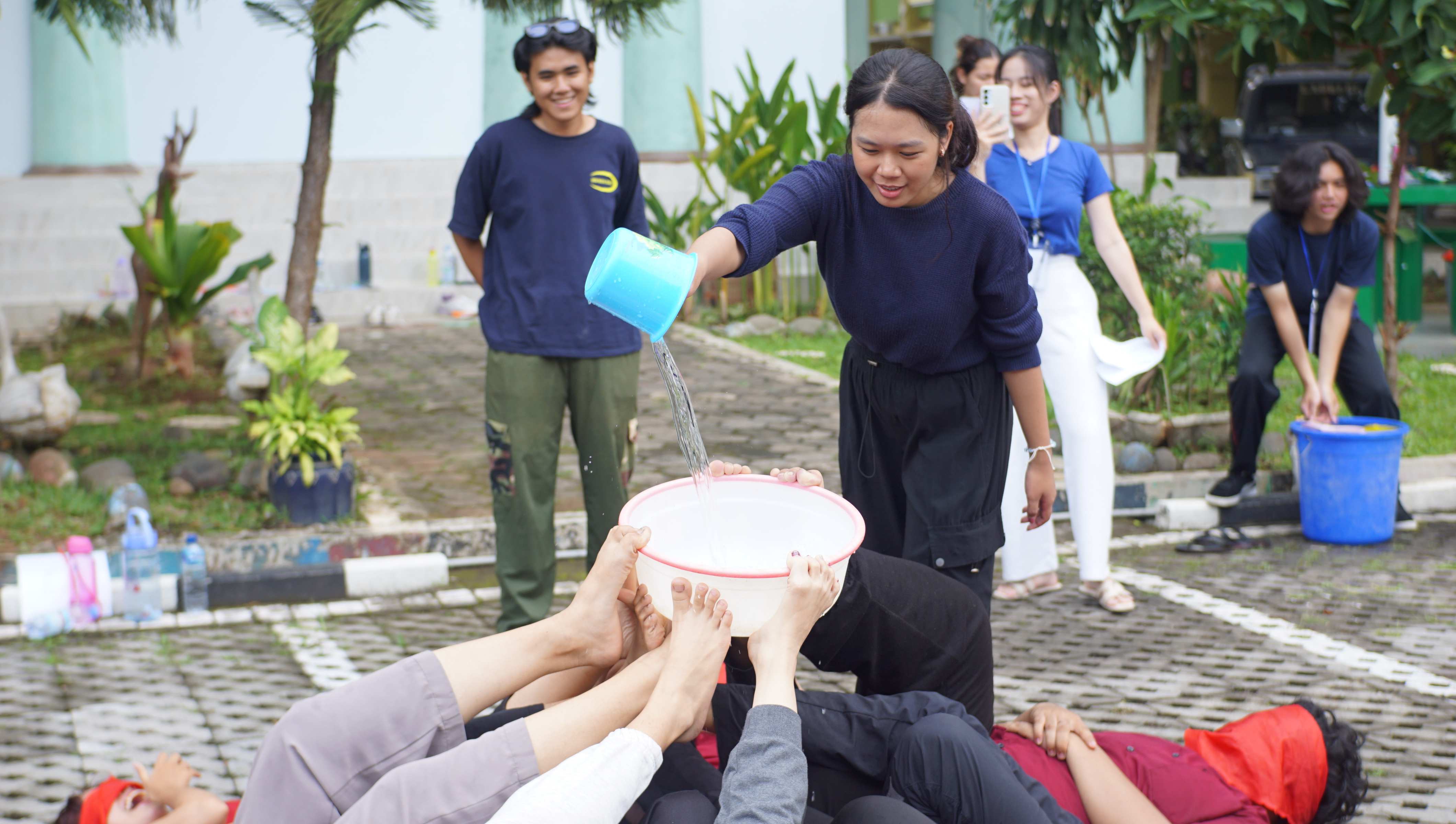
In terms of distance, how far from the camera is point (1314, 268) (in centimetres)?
582

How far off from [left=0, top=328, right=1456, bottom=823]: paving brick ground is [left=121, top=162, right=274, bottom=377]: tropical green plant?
2.66m

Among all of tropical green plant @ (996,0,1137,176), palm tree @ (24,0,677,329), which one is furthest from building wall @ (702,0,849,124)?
palm tree @ (24,0,677,329)

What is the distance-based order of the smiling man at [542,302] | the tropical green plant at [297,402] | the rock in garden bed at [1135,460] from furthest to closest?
the rock in garden bed at [1135,460], the tropical green plant at [297,402], the smiling man at [542,302]

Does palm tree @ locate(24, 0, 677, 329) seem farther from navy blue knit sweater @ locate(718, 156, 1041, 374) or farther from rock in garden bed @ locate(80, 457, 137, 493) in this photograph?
navy blue knit sweater @ locate(718, 156, 1041, 374)

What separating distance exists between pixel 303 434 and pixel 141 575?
942 millimetres

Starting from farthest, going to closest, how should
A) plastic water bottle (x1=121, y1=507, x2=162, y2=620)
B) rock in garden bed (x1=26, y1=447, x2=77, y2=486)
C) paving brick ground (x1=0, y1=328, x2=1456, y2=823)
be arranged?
rock in garden bed (x1=26, y1=447, x2=77, y2=486)
plastic water bottle (x1=121, y1=507, x2=162, y2=620)
paving brick ground (x1=0, y1=328, x2=1456, y2=823)

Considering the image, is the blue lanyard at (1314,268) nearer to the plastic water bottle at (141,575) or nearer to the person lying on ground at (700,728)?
the person lying on ground at (700,728)

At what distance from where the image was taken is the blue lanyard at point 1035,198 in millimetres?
4754

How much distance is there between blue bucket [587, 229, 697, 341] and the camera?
2.19m

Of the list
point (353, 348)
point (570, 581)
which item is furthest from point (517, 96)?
point (570, 581)

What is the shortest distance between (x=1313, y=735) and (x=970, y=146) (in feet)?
5.10

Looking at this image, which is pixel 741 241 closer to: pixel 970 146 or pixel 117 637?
pixel 970 146

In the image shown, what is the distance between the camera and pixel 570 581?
5.29m

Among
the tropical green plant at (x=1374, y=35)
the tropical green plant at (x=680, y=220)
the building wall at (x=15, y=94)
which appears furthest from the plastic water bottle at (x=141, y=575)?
the building wall at (x=15, y=94)
